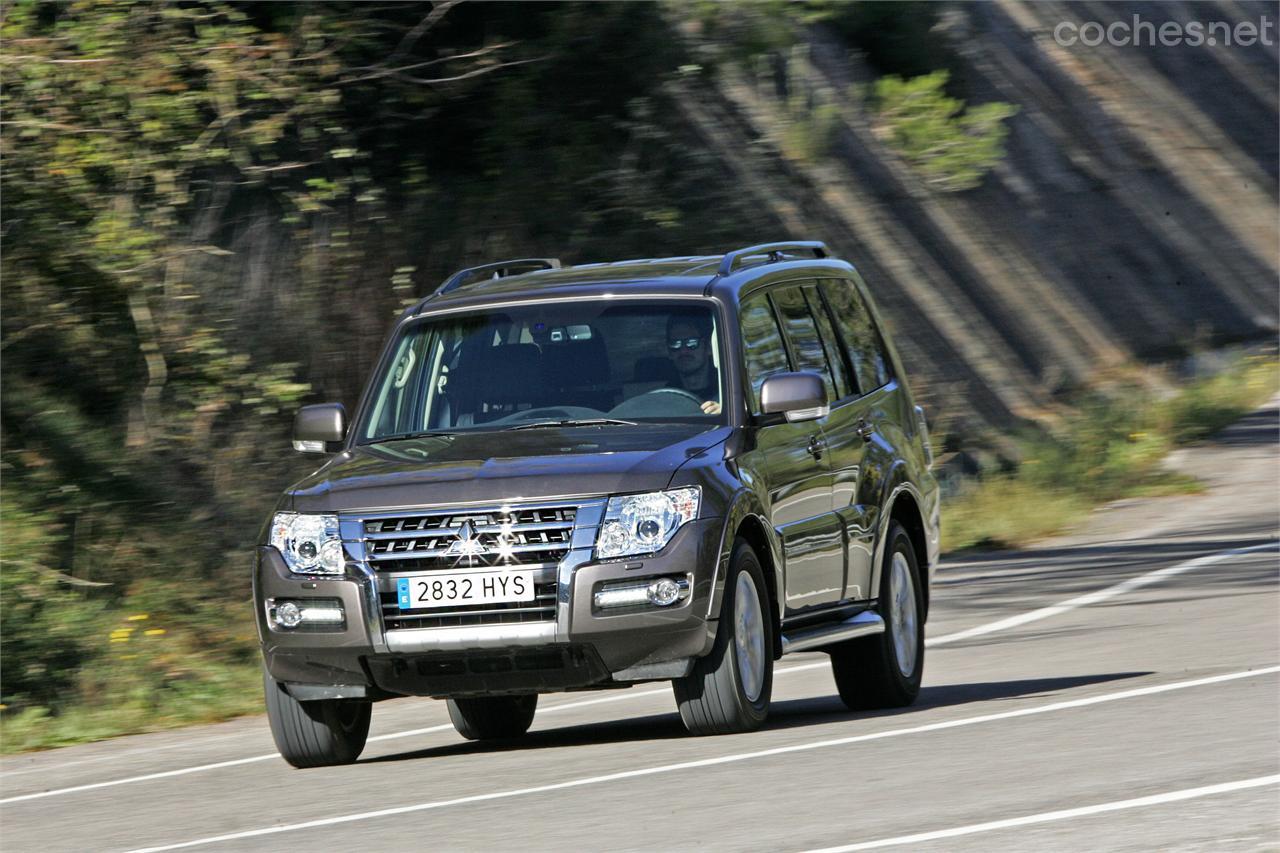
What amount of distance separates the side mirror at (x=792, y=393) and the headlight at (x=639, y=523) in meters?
0.78

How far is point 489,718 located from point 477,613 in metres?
2.10

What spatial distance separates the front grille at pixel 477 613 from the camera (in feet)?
27.2

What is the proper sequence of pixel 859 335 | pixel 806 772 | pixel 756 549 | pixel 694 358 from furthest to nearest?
pixel 859 335 < pixel 694 358 < pixel 756 549 < pixel 806 772

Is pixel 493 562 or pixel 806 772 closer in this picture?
pixel 806 772

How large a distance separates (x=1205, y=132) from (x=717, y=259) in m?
35.4

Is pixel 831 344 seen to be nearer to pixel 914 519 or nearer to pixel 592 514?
pixel 914 519

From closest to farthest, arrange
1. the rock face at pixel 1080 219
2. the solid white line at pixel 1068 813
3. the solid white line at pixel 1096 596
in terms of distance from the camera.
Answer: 1. the solid white line at pixel 1068 813
2. the solid white line at pixel 1096 596
3. the rock face at pixel 1080 219

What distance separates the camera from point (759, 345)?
9648 millimetres

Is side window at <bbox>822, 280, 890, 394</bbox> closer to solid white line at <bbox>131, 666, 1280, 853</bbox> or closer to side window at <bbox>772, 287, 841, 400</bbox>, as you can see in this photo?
side window at <bbox>772, 287, 841, 400</bbox>

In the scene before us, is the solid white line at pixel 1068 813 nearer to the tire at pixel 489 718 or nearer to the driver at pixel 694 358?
the driver at pixel 694 358

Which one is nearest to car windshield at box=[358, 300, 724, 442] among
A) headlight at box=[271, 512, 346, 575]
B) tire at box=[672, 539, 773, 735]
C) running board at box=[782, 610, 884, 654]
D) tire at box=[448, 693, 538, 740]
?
tire at box=[672, 539, 773, 735]

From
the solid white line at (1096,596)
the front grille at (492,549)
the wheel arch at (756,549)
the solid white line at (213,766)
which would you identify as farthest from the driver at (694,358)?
the solid white line at (1096,596)

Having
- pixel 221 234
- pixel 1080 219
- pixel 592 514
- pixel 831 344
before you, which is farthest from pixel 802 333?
pixel 1080 219

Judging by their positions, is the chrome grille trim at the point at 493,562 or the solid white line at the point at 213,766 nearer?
the chrome grille trim at the point at 493,562
